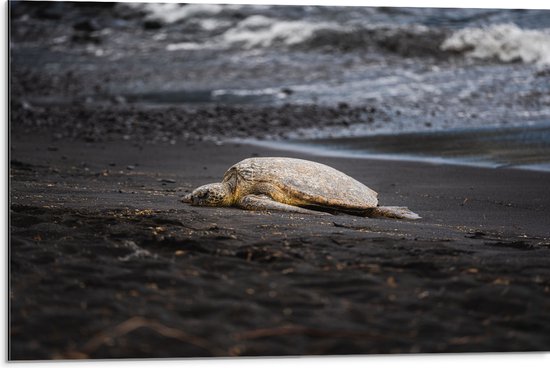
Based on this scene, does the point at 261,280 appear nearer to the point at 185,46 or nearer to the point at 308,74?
the point at 185,46

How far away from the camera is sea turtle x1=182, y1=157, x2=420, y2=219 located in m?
4.27

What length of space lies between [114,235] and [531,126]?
462 centimetres

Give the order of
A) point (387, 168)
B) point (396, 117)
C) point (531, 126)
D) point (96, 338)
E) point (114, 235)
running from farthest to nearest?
point (396, 117), point (531, 126), point (387, 168), point (114, 235), point (96, 338)

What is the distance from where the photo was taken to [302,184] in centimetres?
431

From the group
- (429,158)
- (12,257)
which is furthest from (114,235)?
(429,158)

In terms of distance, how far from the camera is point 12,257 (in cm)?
324

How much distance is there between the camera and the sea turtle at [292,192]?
4.27m

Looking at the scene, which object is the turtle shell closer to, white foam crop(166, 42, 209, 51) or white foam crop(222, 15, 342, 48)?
white foam crop(222, 15, 342, 48)

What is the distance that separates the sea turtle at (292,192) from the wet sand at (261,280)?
15cm

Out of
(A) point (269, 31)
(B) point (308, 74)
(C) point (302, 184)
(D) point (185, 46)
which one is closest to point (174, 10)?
(A) point (269, 31)

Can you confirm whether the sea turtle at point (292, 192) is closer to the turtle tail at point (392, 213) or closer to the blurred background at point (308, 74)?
the turtle tail at point (392, 213)

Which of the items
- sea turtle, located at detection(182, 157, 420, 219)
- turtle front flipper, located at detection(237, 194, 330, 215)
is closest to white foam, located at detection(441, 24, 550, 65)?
sea turtle, located at detection(182, 157, 420, 219)

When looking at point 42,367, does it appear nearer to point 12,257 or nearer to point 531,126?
point 12,257

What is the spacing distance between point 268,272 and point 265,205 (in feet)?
3.79
